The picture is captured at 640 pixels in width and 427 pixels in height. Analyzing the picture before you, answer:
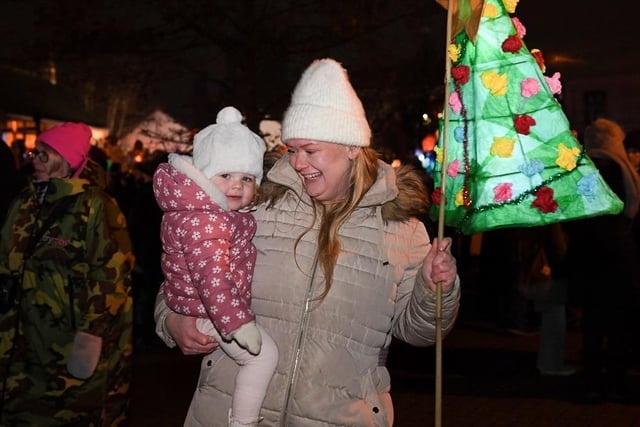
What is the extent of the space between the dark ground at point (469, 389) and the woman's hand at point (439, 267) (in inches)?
173

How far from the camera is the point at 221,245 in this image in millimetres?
3396

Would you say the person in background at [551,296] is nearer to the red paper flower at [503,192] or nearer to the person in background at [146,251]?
the person in background at [146,251]

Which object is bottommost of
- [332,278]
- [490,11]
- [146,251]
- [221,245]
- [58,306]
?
[146,251]

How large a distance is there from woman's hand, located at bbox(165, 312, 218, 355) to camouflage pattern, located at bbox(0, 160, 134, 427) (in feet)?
5.07

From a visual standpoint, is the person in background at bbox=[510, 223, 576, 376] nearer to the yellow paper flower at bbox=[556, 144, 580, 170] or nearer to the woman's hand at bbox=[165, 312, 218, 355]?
the yellow paper flower at bbox=[556, 144, 580, 170]

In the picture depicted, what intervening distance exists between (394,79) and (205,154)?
34.4 ft

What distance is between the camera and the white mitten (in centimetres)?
326

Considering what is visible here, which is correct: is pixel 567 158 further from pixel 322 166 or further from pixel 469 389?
pixel 469 389

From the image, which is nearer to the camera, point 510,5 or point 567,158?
point 567,158

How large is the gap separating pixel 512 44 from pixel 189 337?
1.59 m

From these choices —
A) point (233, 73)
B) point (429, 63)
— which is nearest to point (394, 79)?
point (429, 63)

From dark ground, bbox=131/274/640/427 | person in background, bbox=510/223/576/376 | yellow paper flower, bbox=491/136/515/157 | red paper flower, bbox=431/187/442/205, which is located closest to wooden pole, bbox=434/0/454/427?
red paper flower, bbox=431/187/442/205

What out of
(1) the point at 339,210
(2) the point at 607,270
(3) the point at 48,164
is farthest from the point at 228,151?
(2) the point at 607,270

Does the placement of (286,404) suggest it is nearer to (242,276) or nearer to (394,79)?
(242,276)
